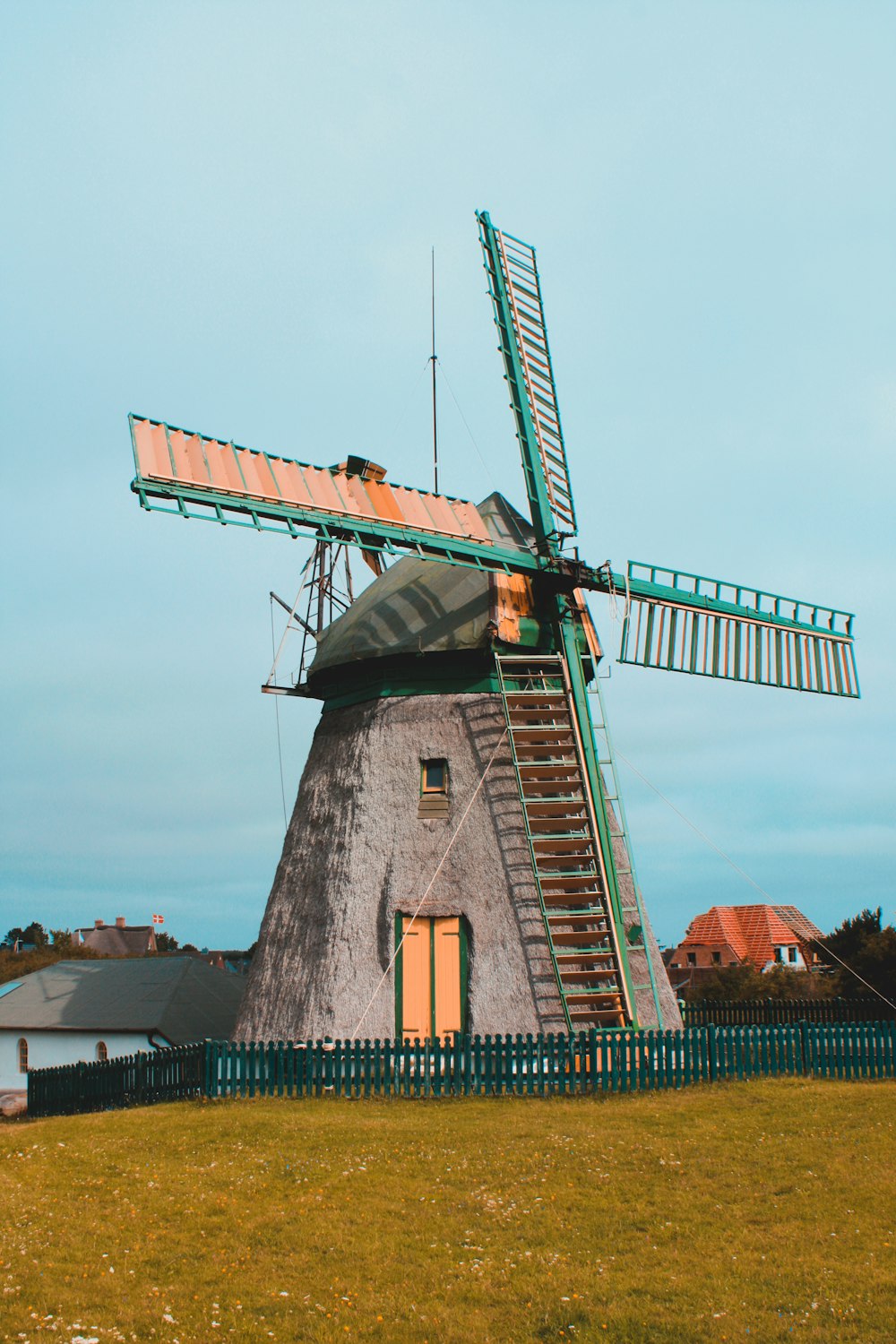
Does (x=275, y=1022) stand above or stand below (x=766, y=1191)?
above

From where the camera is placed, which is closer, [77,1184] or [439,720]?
[77,1184]

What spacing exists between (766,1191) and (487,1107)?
4.81m

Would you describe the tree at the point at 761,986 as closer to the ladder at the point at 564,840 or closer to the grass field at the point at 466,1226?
the ladder at the point at 564,840

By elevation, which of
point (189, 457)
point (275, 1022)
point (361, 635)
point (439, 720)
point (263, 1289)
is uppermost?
point (189, 457)

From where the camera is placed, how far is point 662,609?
19672mm

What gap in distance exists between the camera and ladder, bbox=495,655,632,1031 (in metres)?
16.2

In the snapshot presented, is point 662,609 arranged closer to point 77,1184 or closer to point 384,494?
point 384,494

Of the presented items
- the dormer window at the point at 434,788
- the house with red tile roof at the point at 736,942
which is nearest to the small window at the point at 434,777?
the dormer window at the point at 434,788

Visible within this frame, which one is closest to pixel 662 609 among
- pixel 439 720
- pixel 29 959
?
pixel 439 720

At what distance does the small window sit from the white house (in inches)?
399

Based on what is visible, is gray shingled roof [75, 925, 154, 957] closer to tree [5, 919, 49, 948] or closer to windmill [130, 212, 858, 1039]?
tree [5, 919, 49, 948]

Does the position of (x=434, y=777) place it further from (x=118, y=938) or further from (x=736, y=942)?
(x=118, y=938)

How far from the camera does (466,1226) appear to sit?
32.0ft

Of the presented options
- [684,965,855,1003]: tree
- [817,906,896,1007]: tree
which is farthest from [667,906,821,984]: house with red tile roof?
[817,906,896,1007]: tree
